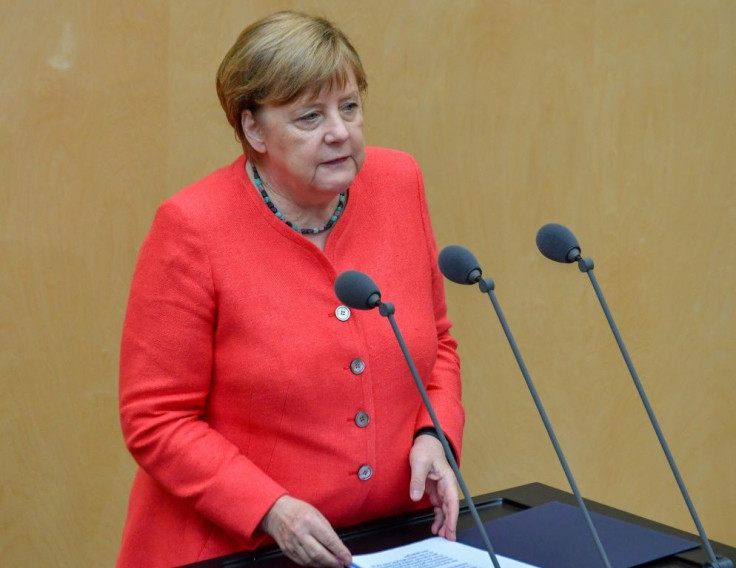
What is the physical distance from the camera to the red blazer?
5.53 ft

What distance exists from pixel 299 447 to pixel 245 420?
0.32 feet

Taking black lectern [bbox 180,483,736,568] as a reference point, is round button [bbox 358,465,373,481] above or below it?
above

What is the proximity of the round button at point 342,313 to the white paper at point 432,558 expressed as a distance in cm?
38

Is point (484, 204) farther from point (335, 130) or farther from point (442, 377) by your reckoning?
point (335, 130)

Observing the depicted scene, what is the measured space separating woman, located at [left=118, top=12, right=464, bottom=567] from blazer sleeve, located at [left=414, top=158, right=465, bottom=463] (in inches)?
2.3

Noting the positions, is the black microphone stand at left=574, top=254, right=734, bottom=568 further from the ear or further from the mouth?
the ear

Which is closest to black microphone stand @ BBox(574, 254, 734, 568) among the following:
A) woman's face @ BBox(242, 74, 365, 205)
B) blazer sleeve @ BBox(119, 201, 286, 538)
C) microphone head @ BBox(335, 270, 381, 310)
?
microphone head @ BBox(335, 270, 381, 310)

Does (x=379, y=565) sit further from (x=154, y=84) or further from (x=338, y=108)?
(x=154, y=84)

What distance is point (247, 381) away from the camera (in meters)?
1.70

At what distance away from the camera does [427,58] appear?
307 cm

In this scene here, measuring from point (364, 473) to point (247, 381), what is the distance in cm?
25

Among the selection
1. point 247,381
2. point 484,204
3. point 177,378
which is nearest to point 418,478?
point 247,381

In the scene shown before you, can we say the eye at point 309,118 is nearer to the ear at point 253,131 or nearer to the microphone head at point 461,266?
the ear at point 253,131

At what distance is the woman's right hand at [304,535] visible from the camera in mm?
1518
